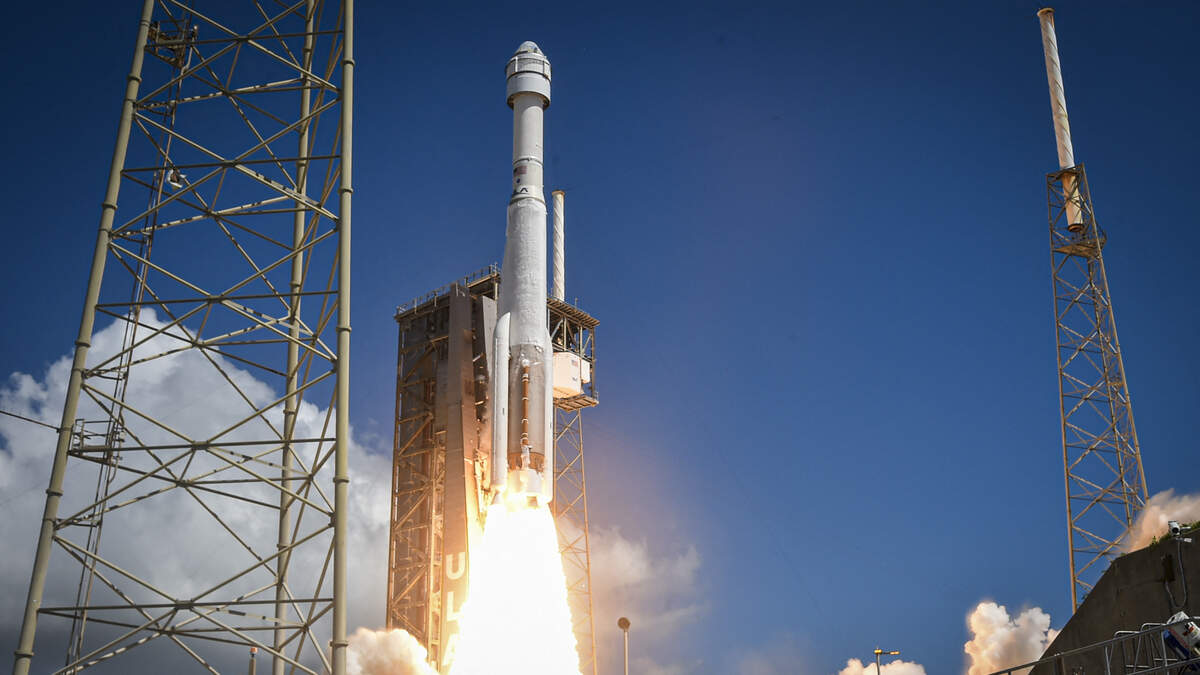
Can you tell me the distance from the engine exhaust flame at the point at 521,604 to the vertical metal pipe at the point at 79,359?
18.7m

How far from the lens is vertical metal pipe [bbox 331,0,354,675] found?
17.0 meters

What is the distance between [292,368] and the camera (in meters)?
20.3

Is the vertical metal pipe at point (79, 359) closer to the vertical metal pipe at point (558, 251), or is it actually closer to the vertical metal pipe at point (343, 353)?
the vertical metal pipe at point (343, 353)

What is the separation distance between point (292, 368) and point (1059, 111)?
123 feet

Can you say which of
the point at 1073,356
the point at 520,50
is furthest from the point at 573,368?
the point at 1073,356

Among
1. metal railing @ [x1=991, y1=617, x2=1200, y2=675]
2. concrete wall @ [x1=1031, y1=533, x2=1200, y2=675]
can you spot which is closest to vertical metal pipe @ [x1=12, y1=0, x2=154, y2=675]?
metal railing @ [x1=991, y1=617, x2=1200, y2=675]

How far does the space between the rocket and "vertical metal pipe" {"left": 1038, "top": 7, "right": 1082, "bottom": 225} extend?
73.8 ft

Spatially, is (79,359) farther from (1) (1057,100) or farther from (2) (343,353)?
(1) (1057,100)

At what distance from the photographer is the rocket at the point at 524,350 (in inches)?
1375

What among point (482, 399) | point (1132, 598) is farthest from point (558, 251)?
point (1132, 598)

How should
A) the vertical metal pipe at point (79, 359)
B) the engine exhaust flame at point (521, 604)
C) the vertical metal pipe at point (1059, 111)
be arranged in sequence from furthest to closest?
the vertical metal pipe at point (1059, 111) → the engine exhaust flame at point (521, 604) → the vertical metal pipe at point (79, 359)

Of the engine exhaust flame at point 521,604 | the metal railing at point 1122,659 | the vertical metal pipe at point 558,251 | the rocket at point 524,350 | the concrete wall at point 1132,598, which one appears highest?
the vertical metal pipe at point 558,251

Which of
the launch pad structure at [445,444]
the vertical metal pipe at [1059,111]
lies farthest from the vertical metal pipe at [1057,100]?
the launch pad structure at [445,444]

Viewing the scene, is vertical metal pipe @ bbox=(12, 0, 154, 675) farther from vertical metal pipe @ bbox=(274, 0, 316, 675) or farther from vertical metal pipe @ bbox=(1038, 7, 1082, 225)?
vertical metal pipe @ bbox=(1038, 7, 1082, 225)
